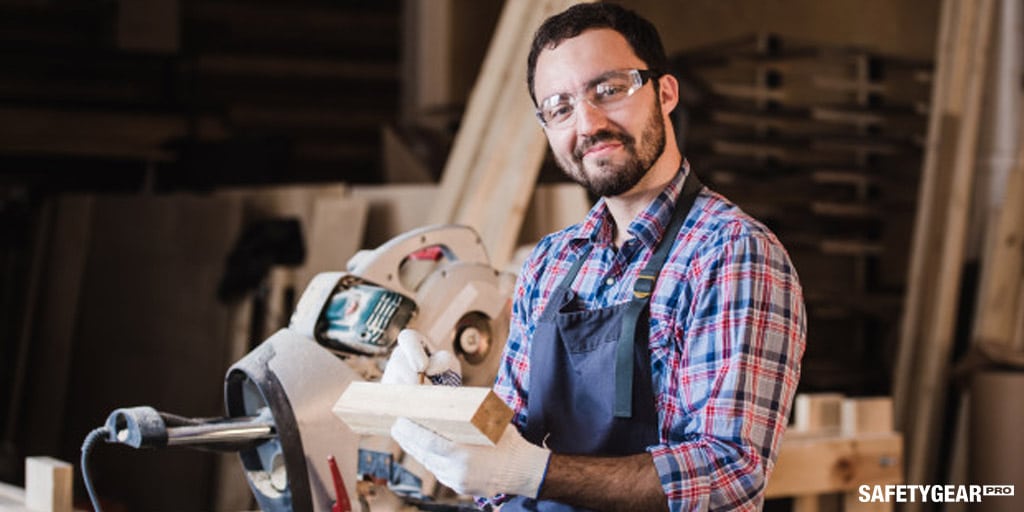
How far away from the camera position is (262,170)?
5.90 m

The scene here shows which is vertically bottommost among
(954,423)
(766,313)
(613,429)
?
(954,423)

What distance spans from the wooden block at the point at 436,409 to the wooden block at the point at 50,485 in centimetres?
71

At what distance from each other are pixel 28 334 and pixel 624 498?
4.84m

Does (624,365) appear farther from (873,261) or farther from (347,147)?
(347,147)

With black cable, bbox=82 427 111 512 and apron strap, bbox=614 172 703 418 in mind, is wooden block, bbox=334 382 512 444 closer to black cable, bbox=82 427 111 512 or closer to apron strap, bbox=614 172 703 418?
apron strap, bbox=614 172 703 418

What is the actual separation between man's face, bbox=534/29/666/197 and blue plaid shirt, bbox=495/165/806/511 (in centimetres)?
8

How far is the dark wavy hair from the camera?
1.87 metres

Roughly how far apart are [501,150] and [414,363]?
1822mm

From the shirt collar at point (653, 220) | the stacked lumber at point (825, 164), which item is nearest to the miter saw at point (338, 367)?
the shirt collar at point (653, 220)

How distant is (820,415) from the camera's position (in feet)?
9.54

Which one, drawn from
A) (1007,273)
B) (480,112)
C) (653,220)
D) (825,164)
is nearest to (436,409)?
(653,220)

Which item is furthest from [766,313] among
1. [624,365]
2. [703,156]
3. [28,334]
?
[28,334]

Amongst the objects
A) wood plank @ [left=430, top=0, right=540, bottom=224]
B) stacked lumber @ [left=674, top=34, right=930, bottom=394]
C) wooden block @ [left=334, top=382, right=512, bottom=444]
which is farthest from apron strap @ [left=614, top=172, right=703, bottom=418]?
stacked lumber @ [left=674, top=34, right=930, bottom=394]

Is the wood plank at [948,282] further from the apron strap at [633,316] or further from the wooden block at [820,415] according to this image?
the apron strap at [633,316]
